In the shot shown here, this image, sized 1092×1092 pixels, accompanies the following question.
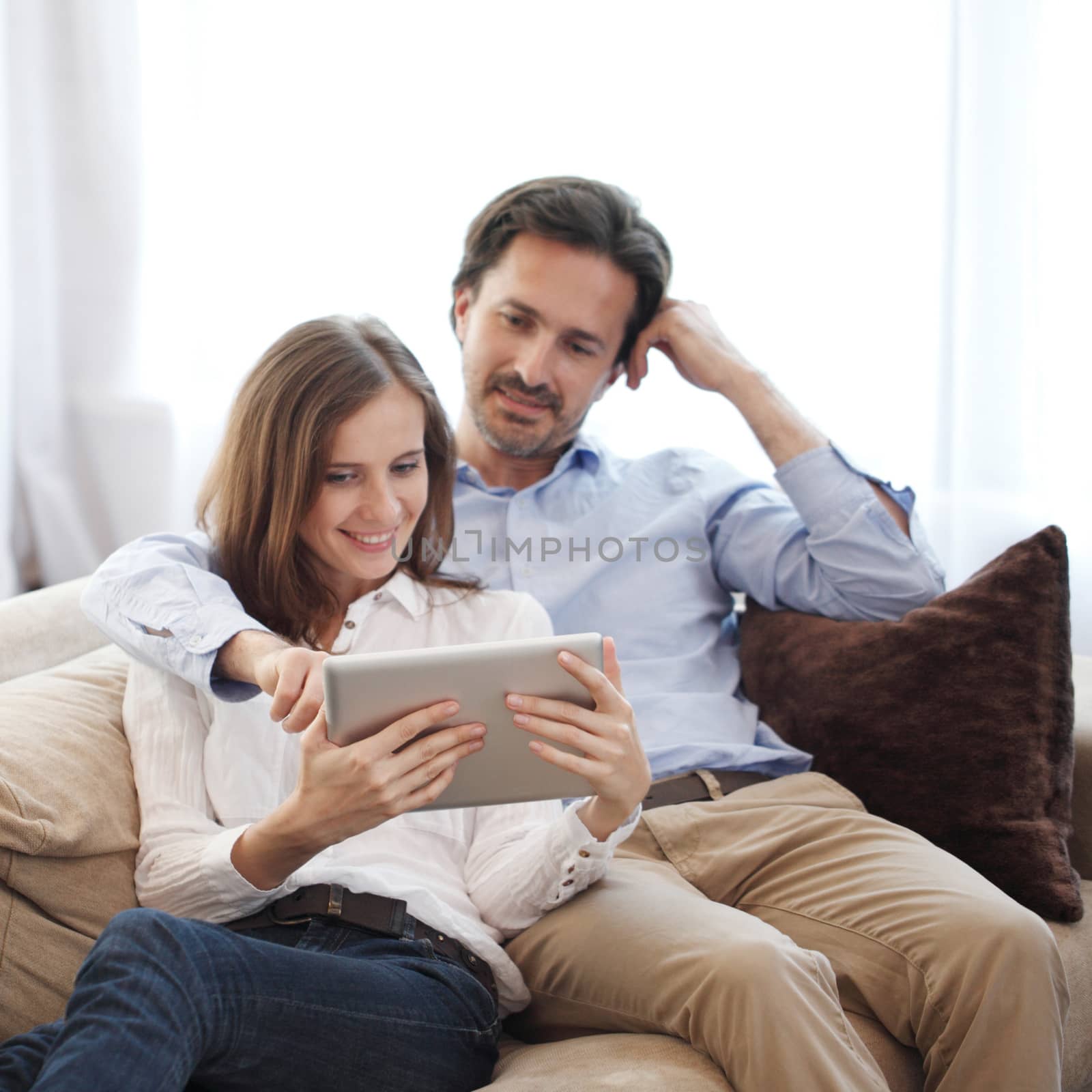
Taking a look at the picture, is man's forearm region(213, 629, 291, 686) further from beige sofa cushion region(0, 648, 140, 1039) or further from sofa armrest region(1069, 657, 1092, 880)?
sofa armrest region(1069, 657, 1092, 880)

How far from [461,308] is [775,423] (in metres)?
0.64

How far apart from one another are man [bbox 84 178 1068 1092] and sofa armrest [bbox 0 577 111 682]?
252 millimetres

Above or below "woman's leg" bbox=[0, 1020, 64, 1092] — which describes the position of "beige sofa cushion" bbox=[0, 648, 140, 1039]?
above

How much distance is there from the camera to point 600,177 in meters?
2.38

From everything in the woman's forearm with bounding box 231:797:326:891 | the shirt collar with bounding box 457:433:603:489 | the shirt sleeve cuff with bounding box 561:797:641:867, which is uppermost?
the shirt collar with bounding box 457:433:603:489

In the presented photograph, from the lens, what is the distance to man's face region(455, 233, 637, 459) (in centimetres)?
183

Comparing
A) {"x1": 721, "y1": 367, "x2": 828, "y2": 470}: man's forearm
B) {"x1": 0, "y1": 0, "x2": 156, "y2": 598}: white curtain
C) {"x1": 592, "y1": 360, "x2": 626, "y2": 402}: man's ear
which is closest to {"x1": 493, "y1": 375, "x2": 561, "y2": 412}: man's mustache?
{"x1": 592, "y1": 360, "x2": 626, "y2": 402}: man's ear

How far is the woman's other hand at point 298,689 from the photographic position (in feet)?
3.42

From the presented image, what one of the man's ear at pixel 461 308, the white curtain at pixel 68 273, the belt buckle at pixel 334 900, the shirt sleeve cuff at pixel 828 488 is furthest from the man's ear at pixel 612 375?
the white curtain at pixel 68 273

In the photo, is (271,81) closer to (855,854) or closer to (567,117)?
(567,117)

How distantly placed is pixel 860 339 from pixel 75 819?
1.75 meters

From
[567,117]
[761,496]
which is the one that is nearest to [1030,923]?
[761,496]

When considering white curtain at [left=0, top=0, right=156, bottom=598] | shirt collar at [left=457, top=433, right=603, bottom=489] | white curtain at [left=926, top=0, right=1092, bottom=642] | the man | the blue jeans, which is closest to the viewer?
the blue jeans

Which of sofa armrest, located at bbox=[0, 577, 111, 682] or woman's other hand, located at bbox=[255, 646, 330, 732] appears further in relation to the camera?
sofa armrest, located at bbox=[0, 577, 111, 682]
